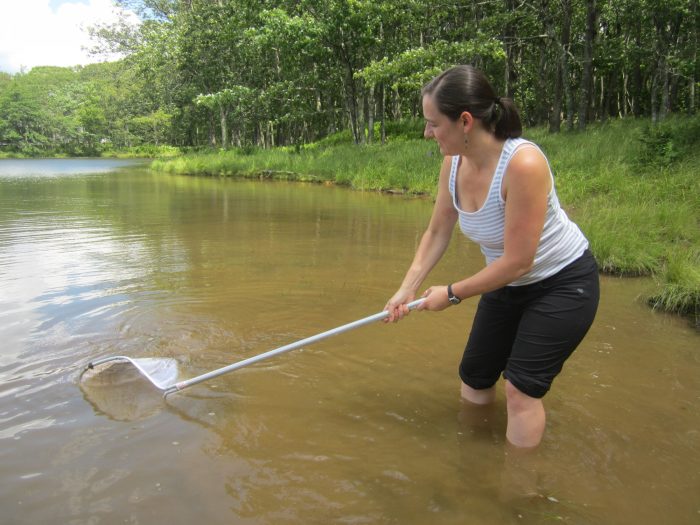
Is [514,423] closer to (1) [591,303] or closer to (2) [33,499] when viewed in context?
(1) [591,303]

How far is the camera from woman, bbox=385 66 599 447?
1.79 meters

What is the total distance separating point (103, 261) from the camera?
623 cm

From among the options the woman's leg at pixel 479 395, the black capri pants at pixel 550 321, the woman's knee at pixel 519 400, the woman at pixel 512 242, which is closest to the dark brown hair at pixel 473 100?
the woman at pixel 512 242

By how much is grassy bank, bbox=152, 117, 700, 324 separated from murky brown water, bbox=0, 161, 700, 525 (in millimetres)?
451

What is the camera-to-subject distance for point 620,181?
9.02 meters

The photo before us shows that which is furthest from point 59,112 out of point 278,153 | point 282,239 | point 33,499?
point 33,499

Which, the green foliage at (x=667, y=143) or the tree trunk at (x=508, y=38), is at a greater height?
the tree trunk at (x=508, y=38)

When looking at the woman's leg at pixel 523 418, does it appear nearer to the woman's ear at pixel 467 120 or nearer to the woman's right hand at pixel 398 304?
the woman's right hand at pixel 398 304

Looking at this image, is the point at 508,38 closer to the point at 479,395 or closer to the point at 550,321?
the point at 479,395

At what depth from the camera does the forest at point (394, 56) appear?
15.2m

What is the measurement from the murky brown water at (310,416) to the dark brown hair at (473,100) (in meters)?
1.46

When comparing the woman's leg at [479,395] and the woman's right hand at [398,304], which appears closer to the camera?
the woman's right hand at [398,304]

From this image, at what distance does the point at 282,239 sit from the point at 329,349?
13.8ft

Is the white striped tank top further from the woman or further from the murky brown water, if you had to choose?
the murky brown water
